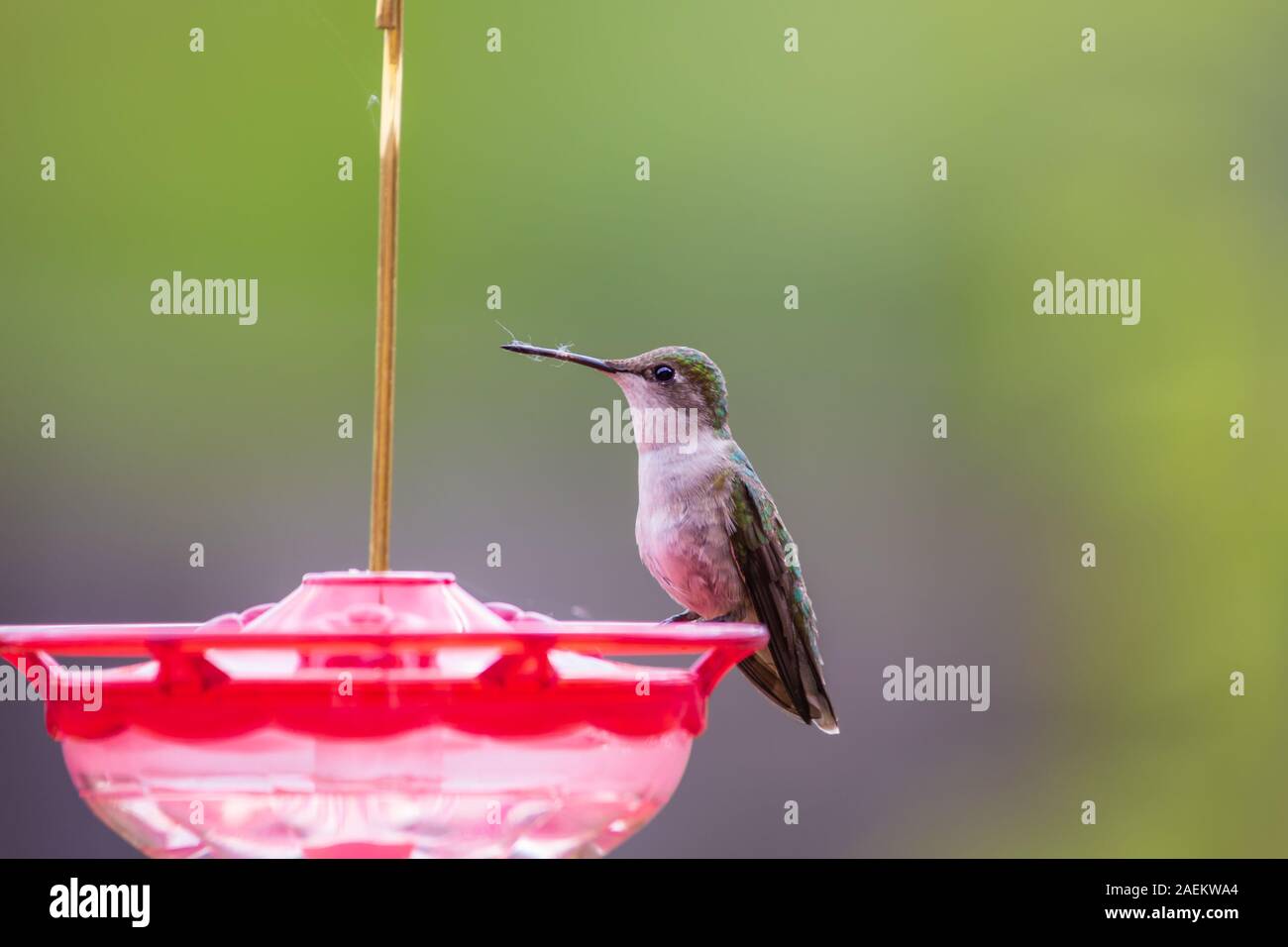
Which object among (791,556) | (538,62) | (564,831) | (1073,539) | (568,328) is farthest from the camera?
(1073,539)

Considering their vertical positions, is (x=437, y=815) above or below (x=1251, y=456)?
below

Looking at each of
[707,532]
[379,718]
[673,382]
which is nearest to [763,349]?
[673,382]

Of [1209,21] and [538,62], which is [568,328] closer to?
[538,62]

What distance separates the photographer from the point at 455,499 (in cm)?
566

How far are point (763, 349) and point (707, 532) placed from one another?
10.3 feet

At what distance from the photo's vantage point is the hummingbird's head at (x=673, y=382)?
10.6ft

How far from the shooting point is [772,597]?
300 cm

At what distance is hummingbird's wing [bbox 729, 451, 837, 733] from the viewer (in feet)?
9.74

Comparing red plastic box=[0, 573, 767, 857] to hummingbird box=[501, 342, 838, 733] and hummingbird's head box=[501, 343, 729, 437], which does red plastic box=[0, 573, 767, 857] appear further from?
hummingbird's head box=[501, 343, 729, 437]

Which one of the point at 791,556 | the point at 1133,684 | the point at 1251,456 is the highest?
the point at 1251,456

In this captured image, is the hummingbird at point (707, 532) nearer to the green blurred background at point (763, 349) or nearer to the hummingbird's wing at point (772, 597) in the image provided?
the hummingbird's wing at point (772, 597)

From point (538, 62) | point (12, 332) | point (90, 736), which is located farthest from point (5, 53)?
point (90, 736)

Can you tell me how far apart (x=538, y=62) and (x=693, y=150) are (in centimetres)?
76

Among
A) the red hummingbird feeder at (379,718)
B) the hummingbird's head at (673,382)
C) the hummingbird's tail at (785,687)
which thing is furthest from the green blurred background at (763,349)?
the red hummingbird feeder at (379,718)
